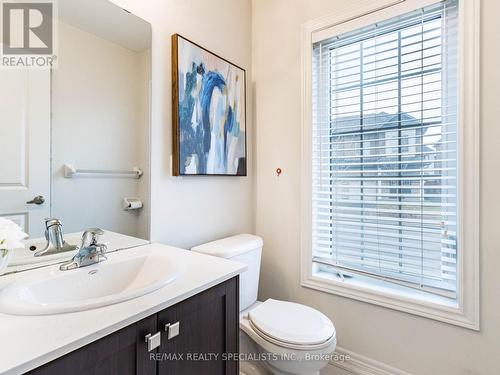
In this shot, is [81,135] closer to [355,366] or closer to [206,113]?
[206,113]

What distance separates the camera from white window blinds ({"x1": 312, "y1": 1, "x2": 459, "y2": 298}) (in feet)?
4.28

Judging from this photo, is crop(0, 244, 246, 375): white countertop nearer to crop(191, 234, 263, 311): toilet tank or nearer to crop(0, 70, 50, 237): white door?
crop(0, 70, 50, 237): white door

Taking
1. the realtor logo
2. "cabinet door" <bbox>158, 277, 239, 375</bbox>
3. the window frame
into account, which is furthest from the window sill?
the realtor logo

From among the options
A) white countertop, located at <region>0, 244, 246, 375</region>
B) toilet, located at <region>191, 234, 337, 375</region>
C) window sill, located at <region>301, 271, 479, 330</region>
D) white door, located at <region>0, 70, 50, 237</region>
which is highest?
white door, located at <region>0, 70, 50, 237</region>

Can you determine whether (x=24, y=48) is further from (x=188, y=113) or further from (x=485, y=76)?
(x=485, y=76)

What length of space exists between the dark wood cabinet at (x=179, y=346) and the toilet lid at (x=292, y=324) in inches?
10.0

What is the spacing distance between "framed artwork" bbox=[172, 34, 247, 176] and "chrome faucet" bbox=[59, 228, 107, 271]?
1.58 ft

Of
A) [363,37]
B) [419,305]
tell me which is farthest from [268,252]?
[363,37]

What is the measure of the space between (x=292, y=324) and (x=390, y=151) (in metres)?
1.03

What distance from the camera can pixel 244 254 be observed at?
147 cm

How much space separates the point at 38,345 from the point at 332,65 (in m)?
1.79

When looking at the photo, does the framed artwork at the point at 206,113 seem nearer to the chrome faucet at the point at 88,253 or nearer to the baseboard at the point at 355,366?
the chrome faucet at the point at 88,253

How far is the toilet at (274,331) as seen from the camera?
1121 millimetres

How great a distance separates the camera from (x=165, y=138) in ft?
4.34
